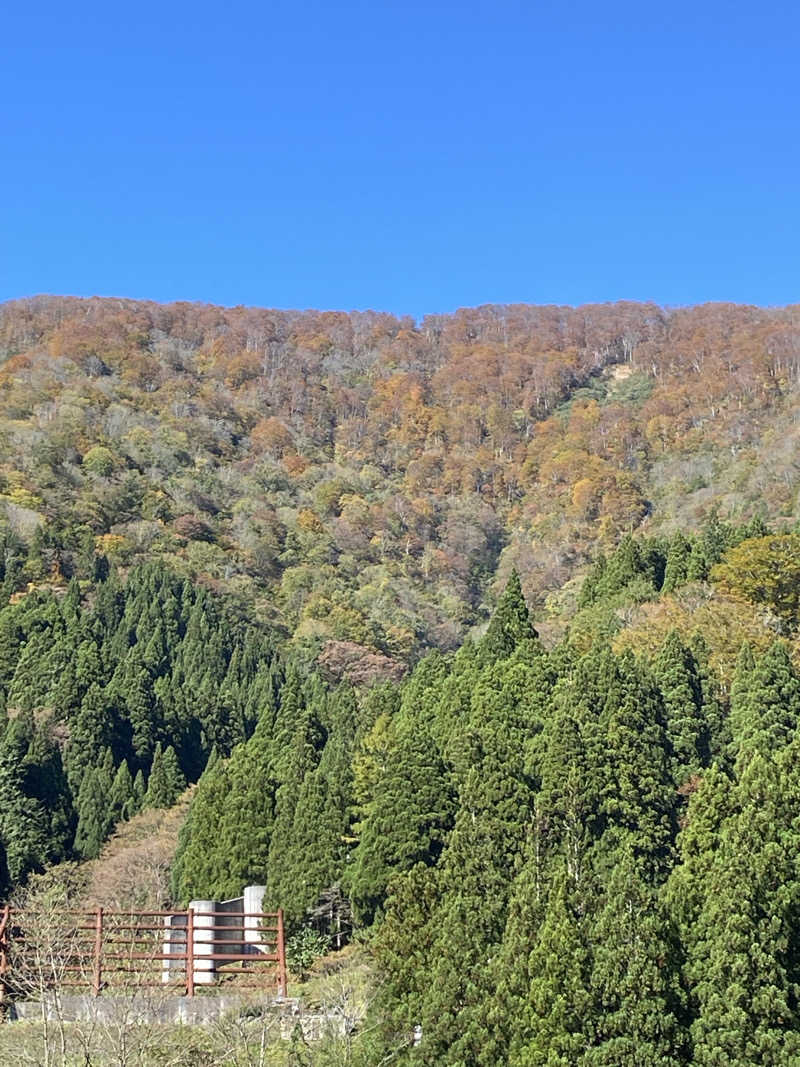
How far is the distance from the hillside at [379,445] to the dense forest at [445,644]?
1.12 ft

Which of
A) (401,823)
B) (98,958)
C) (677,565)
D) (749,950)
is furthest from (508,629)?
(98,958)

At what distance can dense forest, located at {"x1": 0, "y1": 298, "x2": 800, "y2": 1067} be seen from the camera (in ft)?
57.3

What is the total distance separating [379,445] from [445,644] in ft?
111

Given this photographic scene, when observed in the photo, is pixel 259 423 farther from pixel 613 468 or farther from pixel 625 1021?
pixel 625 1021

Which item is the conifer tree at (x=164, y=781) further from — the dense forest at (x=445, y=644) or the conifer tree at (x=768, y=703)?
the conifer tree at (x=768, y=703)

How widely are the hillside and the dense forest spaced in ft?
1.12

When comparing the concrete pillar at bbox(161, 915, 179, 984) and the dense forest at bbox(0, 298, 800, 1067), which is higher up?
the dense forest at bbox(0, 298, 800, 1067)

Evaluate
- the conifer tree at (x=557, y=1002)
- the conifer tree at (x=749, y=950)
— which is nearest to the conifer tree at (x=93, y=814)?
the conifer tree at (x=749, y=950)

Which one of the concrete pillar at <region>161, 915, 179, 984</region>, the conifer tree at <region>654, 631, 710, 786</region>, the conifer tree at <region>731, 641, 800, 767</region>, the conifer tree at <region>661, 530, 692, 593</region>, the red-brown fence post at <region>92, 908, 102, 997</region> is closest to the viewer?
the red-brown fence post at <region>92, 908, 102, 997</region>

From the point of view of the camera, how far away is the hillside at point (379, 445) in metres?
71.3

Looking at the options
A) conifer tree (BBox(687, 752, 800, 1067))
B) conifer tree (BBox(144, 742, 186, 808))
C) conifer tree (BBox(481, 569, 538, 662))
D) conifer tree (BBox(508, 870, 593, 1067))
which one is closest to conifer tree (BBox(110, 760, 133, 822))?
conifer tree (BBox(144, 742, 186, 808))

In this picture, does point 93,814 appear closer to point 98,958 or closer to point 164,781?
point 164,781

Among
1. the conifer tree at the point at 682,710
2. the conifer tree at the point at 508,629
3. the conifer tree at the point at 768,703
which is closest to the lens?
the conifer tree at the point at 768,703

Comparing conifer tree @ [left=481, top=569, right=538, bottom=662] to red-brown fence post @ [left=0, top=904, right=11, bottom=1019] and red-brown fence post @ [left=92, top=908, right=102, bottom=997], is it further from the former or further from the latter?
red-brown fence post @ [left=0, top=904, right=11, bottom=1019]
